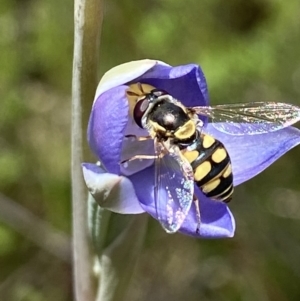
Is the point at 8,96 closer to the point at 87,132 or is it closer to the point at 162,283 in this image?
the point at 162,283

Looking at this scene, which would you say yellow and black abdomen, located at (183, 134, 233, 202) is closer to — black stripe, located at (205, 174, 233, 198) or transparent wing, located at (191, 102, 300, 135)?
black stripe, located at (205, 174, 233, 198)

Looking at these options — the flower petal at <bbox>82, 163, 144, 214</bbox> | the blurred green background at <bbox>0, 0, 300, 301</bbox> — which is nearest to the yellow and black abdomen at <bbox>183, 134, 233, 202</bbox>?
the flower petal at <bbox>82, 163, 144, 214</bbox>

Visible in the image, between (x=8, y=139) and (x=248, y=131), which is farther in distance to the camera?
(x=8, y=139)

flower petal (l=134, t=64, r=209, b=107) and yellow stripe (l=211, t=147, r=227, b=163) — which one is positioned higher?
flower petal (l=134, t=64, r=209, b=107)

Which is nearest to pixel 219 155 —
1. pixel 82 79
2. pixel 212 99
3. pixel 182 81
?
pixel 182 81

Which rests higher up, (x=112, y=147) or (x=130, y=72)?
(x=130, y=72)

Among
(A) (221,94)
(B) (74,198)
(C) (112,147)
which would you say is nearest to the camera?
(C) (112,147)

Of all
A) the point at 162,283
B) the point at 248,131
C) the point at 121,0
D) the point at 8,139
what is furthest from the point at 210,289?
the point at 248,131
